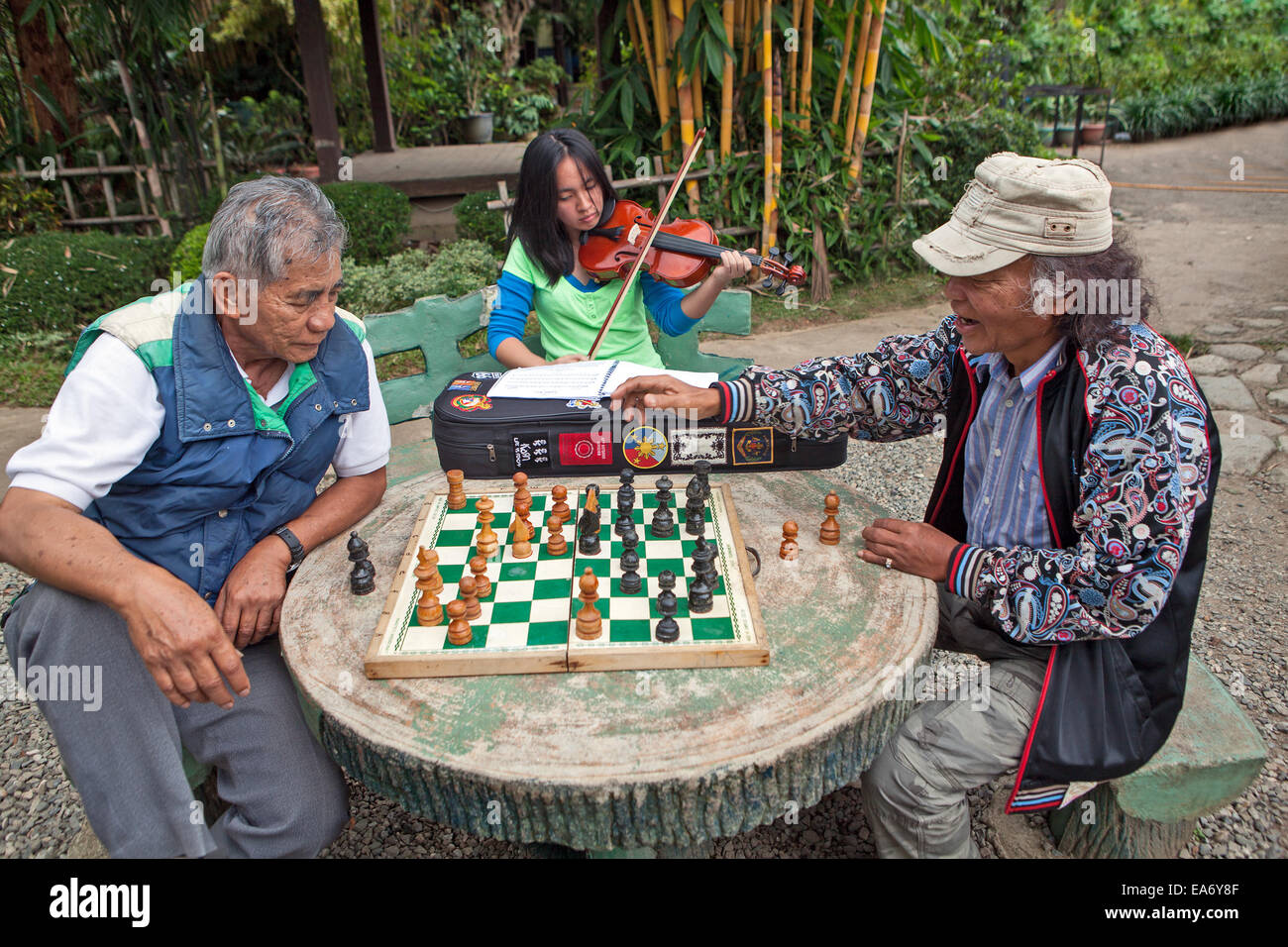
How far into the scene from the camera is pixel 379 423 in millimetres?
2391

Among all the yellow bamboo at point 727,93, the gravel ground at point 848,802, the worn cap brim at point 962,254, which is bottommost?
the gravel ground at point 848,802

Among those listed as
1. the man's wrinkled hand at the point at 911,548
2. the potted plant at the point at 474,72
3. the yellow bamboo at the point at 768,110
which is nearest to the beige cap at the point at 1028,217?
the man's wrinkled hand at the point at 911,548

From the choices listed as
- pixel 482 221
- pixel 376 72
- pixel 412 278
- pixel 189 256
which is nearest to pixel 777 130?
pixel 482 221

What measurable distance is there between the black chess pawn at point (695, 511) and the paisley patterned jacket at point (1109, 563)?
0.60m

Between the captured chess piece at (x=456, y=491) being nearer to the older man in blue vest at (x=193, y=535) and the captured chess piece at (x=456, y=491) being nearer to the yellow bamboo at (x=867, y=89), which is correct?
the older man in blue vest at (x=193, y=535)

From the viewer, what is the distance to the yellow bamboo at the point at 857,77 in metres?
6.29

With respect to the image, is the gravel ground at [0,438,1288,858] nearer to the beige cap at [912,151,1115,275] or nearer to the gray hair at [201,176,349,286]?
the beige cap at [912,151,1115,275]

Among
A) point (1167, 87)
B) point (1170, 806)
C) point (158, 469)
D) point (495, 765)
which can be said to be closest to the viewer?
point (495, 765)

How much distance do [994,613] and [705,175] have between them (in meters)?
5.59

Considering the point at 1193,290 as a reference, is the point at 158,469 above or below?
above

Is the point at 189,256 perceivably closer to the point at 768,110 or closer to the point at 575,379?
the point at 768,110

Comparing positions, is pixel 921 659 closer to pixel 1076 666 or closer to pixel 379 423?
pixel 1076 666

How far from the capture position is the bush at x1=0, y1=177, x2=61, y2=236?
750cm
